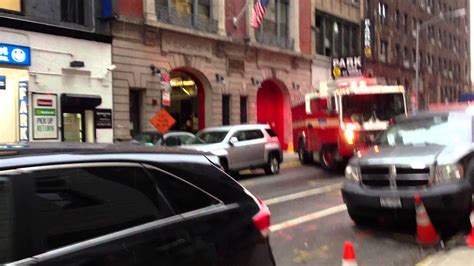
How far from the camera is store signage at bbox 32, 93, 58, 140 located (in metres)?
17.2

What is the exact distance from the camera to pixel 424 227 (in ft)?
22.5

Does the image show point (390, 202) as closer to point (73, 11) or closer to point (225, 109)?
point (73, 11)

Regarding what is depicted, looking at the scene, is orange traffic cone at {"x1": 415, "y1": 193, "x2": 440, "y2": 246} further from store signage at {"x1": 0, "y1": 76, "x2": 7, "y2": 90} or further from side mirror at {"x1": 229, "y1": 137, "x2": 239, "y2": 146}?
store signage at {"x1": 0, "y1": 76, "x2": 7, "y2": 90}

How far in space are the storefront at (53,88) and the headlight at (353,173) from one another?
12.0 meters

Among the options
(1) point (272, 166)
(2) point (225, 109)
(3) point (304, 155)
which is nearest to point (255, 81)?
(2) point (225, 109)

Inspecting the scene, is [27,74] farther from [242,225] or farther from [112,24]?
[242,225]

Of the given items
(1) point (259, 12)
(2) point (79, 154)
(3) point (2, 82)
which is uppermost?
(1) point (259, 12)

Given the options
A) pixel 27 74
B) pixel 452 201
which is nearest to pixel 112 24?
pixel 27 74

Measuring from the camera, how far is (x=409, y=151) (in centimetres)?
765

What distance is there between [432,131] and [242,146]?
793 centimetres

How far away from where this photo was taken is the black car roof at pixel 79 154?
2.53m

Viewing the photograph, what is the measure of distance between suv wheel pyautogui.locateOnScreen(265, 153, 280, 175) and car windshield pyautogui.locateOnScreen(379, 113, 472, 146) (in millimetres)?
8167

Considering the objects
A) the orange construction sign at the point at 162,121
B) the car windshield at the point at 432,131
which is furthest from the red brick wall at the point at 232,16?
the car windshield at the point at 432,131

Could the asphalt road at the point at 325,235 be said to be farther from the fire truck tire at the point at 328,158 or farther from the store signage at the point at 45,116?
the store signage at the point at 45,116
